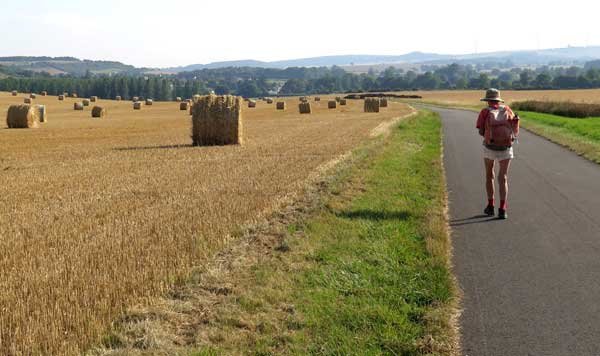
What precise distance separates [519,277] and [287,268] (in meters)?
2.73

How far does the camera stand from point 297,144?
2389 cm

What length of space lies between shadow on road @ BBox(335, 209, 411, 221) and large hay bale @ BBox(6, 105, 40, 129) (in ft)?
95.6

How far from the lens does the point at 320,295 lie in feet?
21.9

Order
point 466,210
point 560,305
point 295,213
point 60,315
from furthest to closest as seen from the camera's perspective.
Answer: point 466,210, point 295,213, point 560,305, point 60,315

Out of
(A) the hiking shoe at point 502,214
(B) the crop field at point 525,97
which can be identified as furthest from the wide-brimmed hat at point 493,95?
(B) the crop field at point 525,97

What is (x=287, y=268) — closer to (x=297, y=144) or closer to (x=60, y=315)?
(x=60, y=315)

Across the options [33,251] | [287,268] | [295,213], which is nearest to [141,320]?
[287,268]

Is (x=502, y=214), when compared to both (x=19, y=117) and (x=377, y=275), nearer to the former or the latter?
(x=377, y=275)

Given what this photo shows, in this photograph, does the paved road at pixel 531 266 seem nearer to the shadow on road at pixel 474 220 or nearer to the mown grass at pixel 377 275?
the shadow on road at pixel 474 220

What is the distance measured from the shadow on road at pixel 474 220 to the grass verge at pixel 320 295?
33 centimetres

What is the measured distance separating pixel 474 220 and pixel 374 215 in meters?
1.73

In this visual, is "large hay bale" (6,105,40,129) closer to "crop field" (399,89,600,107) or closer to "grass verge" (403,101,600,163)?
"grass verge" (403,101,600,163)

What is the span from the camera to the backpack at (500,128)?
11.3 m

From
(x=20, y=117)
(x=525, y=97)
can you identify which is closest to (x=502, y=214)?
(x=20, y=117)
